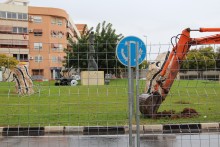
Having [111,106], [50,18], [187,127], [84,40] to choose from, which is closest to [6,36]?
[50,18]

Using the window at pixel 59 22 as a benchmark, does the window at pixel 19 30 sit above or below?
below

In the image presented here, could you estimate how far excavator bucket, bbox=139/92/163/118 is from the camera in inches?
401

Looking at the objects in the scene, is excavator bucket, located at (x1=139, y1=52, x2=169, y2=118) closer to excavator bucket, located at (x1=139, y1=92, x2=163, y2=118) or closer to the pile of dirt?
excavator bucket, located at (x1=139, y1=92, x2=163, y2=118)

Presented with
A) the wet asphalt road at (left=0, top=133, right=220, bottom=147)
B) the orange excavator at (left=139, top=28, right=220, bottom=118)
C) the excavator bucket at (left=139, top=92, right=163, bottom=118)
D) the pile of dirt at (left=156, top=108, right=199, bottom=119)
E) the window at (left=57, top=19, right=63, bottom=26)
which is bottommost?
the wet asphalt road at (left=0, top=133, right=220, bottom=147)

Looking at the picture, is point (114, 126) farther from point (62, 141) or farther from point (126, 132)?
point (62, 141)

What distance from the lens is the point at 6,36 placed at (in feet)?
197

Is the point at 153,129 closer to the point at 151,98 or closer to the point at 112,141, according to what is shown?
the point at 151,98

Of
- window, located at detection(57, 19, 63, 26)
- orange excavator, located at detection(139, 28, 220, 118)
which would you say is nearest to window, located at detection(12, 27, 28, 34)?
window, located at detection(57, 19, 63, 26)

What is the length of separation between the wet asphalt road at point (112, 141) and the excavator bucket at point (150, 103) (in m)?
1.53

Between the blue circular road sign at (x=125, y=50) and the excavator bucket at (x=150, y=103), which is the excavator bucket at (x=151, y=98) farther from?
the blue circular road sign at (x=125, y=50)

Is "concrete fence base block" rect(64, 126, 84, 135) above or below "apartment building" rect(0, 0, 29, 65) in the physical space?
below

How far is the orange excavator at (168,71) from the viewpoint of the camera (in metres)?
10.3

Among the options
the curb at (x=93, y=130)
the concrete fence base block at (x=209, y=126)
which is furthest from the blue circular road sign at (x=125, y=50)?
the concrete fence base block at (x=209, y=126)

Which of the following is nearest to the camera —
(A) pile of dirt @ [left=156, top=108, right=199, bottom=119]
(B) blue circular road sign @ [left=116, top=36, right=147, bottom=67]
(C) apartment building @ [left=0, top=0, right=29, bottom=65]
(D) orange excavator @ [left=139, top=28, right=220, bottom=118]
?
(B) blue circular road sign @ [left=116, top=36, right=147, bottom=67]
